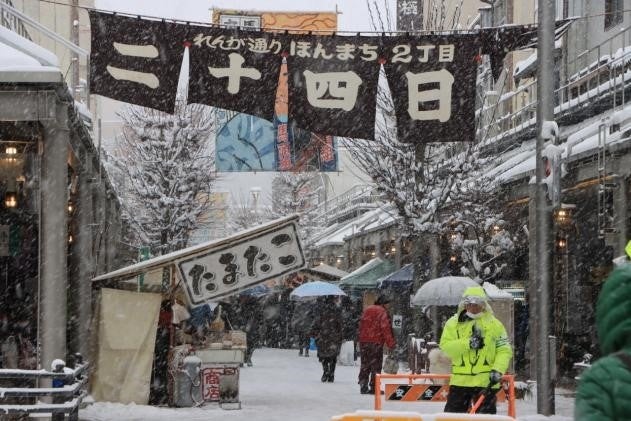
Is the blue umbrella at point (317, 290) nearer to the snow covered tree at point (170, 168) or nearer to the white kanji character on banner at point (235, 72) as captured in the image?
the snow covered tree at point (170, 168)

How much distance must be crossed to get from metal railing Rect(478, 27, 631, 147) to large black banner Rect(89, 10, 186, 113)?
672 cm

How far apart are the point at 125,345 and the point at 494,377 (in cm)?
731

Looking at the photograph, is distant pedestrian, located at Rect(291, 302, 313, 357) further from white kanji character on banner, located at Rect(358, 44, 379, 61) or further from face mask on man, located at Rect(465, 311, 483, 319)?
face mask on man, located at Rect(465, 311, 483, 319)

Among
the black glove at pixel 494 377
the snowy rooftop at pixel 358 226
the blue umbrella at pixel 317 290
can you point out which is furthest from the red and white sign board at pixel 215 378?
the snowy rooftop at pixel 358 226

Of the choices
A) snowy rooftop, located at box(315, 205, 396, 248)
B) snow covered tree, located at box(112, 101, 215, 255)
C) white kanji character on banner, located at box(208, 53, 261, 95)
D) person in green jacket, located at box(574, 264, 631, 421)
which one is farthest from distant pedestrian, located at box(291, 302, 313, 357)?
person in green jacket, located at box(574, 264, 631, 421)

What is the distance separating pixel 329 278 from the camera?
32844mm

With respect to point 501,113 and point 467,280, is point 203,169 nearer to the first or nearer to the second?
point 501,113

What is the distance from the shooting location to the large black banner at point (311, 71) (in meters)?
13.5

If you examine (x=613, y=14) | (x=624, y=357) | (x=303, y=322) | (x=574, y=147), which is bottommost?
(x=303, y=322)

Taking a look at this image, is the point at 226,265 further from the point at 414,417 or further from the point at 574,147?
the point at 414,417

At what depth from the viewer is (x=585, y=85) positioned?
68.5 feet

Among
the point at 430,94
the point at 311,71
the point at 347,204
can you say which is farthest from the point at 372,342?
the point at 347,204

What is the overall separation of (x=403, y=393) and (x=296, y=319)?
77.6 ft

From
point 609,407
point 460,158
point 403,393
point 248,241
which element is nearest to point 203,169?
point 460,158
